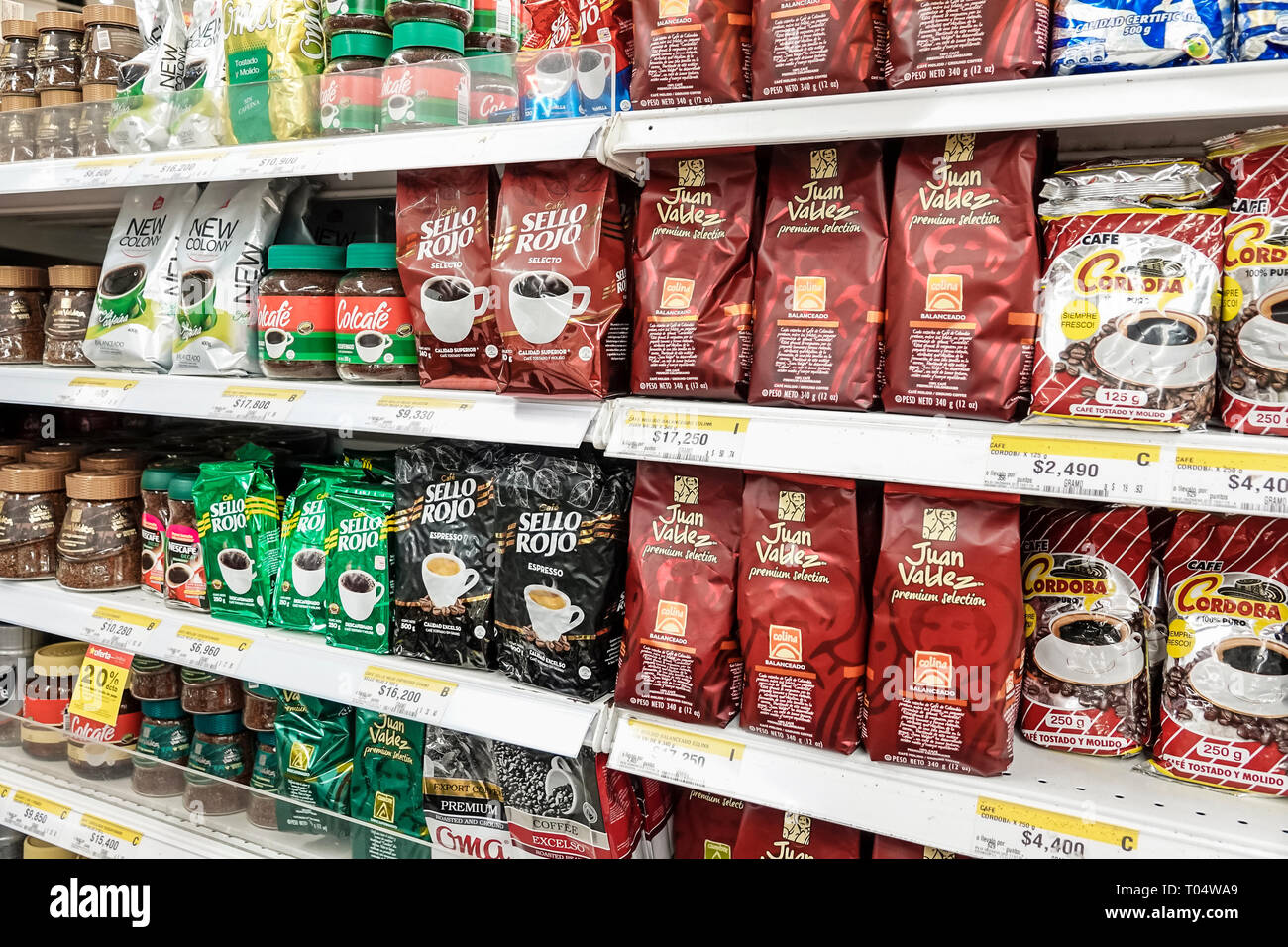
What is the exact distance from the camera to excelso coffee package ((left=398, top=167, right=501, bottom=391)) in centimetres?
145

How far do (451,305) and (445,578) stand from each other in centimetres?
46

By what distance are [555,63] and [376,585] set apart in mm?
909

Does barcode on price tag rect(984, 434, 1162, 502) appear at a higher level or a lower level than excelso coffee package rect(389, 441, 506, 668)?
higher

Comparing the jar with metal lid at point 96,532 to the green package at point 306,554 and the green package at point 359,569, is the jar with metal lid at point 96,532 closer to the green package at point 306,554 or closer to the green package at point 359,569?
the green package at point 306,554

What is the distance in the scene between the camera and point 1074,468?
1.04 metres

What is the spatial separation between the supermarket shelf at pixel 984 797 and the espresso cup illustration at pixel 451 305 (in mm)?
686

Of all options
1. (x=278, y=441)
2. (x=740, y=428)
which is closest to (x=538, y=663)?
(x=740, y=428)

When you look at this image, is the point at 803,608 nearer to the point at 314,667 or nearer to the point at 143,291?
the point at 314,667

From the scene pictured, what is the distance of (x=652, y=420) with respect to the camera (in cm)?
128

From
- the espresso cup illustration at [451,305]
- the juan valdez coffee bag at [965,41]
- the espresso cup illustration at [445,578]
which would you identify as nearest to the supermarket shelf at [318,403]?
the espresso cup illustration at [451,305]

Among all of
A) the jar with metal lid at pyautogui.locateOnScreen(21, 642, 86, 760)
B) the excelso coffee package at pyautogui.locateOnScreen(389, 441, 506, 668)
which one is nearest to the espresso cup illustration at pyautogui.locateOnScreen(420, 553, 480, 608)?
the excelso coffee package at pyautogui.locateOnScreen(389, 441, 506, 668)

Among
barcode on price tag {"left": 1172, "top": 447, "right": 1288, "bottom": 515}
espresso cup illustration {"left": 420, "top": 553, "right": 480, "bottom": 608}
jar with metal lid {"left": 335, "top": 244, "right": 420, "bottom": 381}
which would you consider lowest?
espresso cup illustration {"left": 420, "top": 553, "right": 480, "bottom": 608}

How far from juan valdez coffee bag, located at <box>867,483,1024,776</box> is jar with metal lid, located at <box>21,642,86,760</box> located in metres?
1.72

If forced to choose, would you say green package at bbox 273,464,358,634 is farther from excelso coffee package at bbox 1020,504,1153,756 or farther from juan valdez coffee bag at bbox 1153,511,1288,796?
juan valdez coffee bag at bbox 1153,511,1288,796
